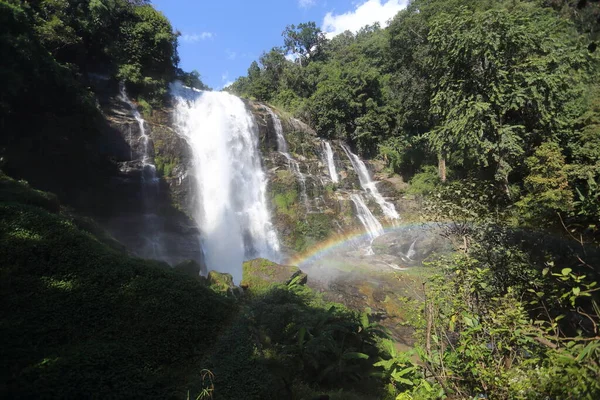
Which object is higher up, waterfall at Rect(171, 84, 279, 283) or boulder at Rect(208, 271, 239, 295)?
waterfall at Rect(171, 84, 279, 283)

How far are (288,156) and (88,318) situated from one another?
20.0 metres

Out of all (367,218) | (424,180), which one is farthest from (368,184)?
(367,218)

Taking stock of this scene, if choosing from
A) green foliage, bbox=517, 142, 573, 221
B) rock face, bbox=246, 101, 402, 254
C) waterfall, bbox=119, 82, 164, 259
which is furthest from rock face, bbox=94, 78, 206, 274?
green foliage, bbox=517, 142, 573, 221

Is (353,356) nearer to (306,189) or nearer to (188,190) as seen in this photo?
(188,190)

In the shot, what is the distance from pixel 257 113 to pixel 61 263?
20.7 meters

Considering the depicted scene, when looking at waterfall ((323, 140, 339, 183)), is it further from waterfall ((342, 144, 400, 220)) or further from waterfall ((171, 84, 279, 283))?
waterfall ((171, 84, 279, 283))

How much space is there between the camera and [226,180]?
861 inches

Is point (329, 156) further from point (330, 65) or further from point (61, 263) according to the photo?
point (61, 263)

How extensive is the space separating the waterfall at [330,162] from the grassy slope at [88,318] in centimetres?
1871

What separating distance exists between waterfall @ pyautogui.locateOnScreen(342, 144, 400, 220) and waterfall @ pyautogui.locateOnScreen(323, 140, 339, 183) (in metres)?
1.76

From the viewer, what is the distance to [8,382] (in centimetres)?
443

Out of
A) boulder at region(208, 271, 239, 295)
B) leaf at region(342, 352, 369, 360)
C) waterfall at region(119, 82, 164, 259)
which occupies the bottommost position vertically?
leaf at region(342, 352, 369, 360)

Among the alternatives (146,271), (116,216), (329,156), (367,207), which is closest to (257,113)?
(329,156)

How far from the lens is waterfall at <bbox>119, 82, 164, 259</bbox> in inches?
666
